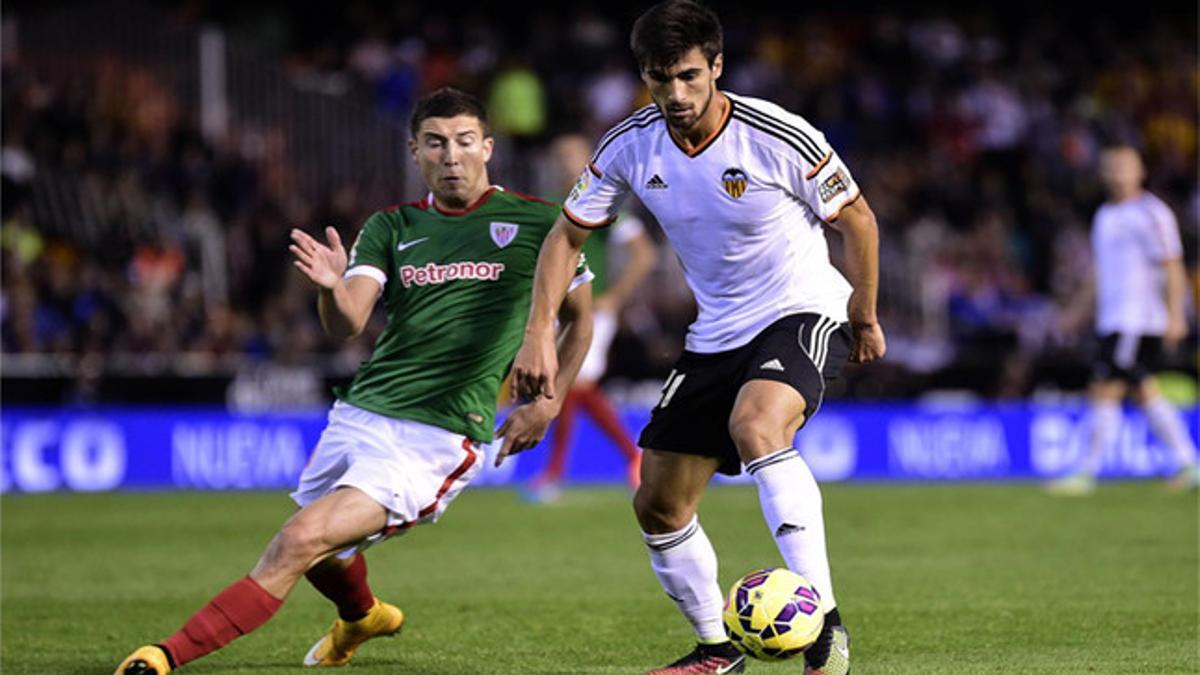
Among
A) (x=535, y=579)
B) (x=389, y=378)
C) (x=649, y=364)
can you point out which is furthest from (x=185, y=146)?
(x=389, y=378)

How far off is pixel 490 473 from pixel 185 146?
19.9 feet

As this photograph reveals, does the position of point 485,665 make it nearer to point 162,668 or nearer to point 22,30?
point 162,668

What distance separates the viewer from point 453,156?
677 cm

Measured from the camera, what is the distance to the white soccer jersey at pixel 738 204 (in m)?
6.25

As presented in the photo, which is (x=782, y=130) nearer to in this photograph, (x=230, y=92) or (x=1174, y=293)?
Answer: (x=1174, y=293)

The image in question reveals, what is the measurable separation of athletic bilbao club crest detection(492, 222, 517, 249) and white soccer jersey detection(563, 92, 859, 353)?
0.43 meters

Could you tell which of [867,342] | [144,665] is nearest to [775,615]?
[867,342]

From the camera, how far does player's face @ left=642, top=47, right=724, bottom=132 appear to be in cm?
607

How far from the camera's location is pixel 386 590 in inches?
368

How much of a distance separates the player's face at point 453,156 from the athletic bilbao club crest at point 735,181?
1019mm

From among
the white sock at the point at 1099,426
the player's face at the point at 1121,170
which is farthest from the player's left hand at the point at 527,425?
the white sock at the point at 1099,426

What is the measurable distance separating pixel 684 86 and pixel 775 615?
5.69 feet

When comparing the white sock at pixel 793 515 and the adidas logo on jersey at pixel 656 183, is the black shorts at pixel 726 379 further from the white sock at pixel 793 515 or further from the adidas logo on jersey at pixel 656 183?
the adidas logo on jersey at pixel 656 183

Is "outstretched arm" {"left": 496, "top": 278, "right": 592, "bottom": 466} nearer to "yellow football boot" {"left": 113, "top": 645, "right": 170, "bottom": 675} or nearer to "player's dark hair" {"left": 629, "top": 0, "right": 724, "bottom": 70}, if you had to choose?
"player's dark hair" {"left": 629, "top": 0, "right": 724, "bottom": 70}
